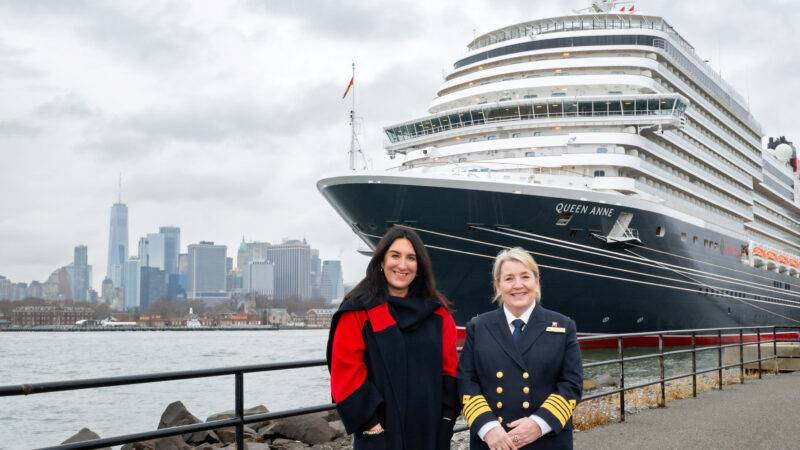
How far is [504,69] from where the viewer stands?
2811 cm

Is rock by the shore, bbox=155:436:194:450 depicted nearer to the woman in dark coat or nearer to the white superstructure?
the woman in dark coat

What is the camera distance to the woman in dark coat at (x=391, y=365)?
3264mm

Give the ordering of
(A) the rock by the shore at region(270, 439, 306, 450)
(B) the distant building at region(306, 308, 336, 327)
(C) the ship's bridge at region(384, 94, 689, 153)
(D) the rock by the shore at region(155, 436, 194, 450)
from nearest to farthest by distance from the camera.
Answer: (D) the rock by the shore at region(155, 436, 194, 450), (A) the rock by the shore at region(270, 439, 306, 450), (C) the ship's bridge at region(384, 94, 689, 153), (B) the distant building at region(306, 308, 336, 327)

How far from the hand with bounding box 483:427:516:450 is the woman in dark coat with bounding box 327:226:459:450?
0.66ft

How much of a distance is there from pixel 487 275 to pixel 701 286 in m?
10.1

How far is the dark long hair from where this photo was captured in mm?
3438

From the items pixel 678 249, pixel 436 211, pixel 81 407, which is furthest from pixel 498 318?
pixel 678 249

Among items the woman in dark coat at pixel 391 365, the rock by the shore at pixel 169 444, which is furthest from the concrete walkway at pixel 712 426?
the rock by the shore at pixel 169 444

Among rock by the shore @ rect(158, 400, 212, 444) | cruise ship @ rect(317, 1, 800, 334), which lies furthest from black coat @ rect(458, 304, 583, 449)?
cruise ship @ rect(317, 1, 800, 334)

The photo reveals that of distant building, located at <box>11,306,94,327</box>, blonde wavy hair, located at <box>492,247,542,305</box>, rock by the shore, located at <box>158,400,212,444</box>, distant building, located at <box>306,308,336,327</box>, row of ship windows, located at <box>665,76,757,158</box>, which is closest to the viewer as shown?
blonde wavy hair, located at <box>492,247,542,305</box>

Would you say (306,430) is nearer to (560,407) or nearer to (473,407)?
(473,407)

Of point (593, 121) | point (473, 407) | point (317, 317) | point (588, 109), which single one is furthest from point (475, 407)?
point (317, 317)

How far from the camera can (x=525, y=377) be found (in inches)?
139

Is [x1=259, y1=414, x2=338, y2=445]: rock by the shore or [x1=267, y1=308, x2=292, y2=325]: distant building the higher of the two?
[x1=259, y1=414, x2=338, y2=445]: rock by the shore
